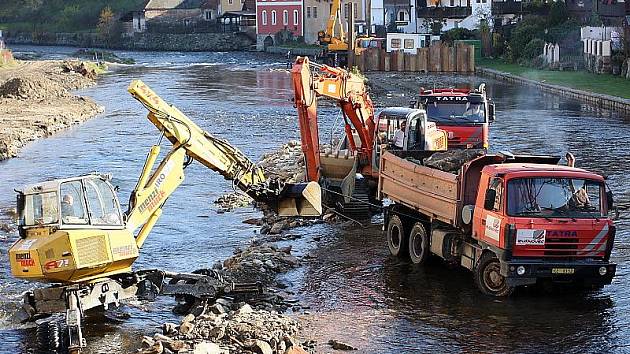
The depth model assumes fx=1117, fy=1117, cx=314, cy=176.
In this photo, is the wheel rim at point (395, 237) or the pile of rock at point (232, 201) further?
the pile of rock at point (232, 201)

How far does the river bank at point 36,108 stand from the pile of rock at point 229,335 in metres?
23.9

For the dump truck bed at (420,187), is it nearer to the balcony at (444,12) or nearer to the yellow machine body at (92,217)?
the yellow machine body at (92,217)

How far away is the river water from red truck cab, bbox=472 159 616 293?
0.76 metres

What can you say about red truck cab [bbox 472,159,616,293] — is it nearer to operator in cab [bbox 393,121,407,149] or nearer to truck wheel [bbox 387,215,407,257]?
truck wheel [bbox 387,215,407,257]

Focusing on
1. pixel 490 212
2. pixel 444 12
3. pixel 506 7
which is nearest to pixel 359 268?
pixel 490 212

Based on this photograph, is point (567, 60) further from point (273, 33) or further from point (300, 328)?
point (300, 328)

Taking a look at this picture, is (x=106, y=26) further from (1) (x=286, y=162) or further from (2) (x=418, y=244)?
(2) (x=418, y=244)

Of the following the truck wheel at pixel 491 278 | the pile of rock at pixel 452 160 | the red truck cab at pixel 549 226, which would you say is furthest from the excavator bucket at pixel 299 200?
the red truck cab at pixel 549 226

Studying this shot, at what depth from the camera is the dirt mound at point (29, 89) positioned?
59.6 m

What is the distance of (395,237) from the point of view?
23.7 meters

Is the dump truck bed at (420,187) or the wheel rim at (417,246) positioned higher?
the dump truck bed at (420,187)

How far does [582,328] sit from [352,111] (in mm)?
13078

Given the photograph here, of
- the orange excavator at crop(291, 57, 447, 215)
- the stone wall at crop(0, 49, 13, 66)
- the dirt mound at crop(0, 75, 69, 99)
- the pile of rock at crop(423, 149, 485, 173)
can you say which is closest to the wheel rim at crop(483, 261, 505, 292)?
the pile of rock at crop(423, 149, 485, 173)

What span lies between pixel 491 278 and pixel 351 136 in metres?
10.8
